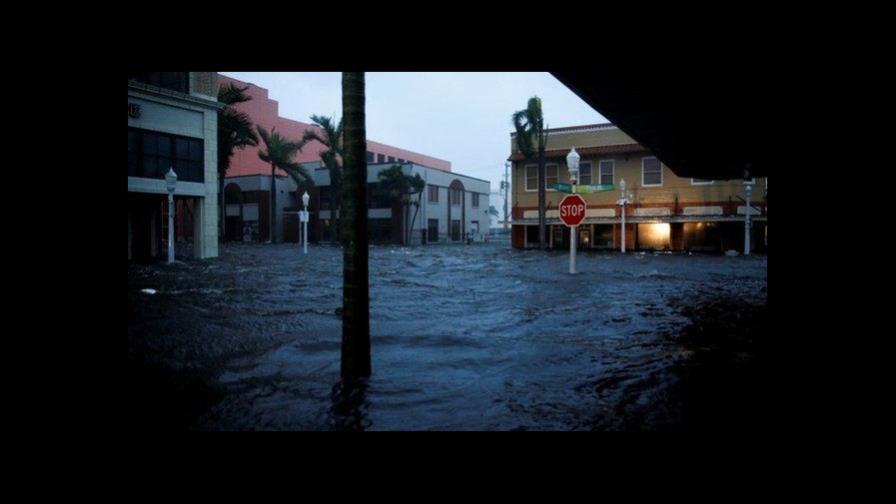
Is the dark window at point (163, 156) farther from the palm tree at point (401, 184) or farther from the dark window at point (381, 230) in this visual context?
the dark window at point (381, 230)

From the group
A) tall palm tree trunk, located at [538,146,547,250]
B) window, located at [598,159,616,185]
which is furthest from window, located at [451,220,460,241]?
window, located at [598,159,616,185]

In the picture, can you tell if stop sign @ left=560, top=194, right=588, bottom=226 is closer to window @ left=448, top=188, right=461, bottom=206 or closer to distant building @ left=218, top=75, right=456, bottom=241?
distant building @ left=218, top=75, right=456, bottom=241

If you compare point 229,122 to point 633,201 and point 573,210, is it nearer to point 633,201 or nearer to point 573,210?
point 573,210

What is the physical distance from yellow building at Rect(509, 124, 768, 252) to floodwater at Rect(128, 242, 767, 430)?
19.6 metres

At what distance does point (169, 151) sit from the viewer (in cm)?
2261

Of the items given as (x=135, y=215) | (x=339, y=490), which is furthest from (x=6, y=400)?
(x=135, y=215)

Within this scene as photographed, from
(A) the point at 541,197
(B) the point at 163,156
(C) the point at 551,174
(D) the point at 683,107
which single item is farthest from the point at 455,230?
(D) the point at 683,107

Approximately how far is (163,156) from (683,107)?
20649 millimetres

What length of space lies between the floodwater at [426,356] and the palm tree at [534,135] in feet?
70.9

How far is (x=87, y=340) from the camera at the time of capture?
3109mm

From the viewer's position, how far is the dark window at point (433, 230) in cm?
5400

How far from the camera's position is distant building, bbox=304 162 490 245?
5053 centimetres

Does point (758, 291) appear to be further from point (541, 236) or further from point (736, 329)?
point (541, 236)

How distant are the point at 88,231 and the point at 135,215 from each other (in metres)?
23.4
